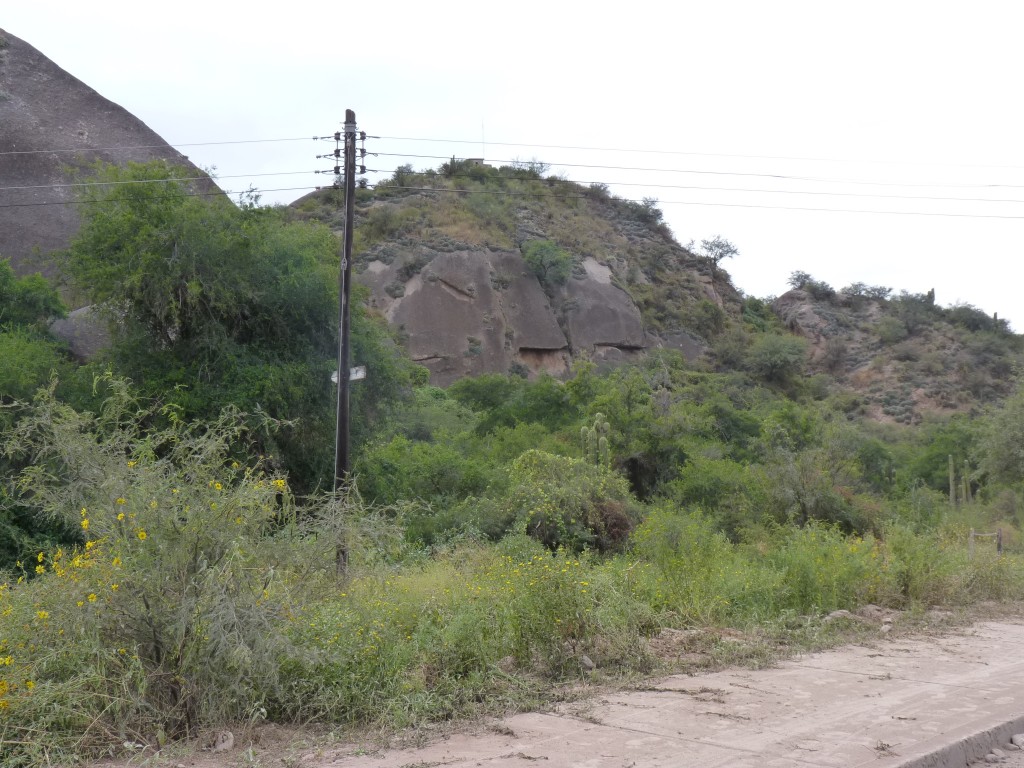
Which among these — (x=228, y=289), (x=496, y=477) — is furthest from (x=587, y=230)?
(x=228, y=289)

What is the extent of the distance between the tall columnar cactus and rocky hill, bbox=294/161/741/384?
911 inches

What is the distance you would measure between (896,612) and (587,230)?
219 feet

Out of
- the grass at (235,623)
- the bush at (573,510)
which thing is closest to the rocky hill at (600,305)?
the bush at (573,510)

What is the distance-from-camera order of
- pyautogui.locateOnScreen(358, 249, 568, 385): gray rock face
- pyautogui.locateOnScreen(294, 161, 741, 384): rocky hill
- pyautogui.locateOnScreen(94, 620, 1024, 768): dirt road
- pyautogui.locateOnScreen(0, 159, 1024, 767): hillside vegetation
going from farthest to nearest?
pyautogui.locateOnScreen(294, 161, 741, 384): rocky hill < pyautogui.locateOnScreen(358, 249, 568, 385): gray rock face < pyautogui.locateOnScreen(0, 159, 1024, 767): hillside vegetation < pyautogui.locateOnScreen(94, 620, 1024, 768): dirt road

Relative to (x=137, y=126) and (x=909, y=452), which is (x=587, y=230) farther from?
(x=137, y=126)

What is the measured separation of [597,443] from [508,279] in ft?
112

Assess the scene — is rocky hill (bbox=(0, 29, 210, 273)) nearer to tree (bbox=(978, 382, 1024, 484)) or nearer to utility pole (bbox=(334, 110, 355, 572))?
utility pole (bbox=(334, 110, 355, 572))

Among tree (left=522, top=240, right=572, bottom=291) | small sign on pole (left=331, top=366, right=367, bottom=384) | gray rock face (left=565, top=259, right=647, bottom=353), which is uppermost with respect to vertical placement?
tree (left=522, top=240, right=572, bottom=291)

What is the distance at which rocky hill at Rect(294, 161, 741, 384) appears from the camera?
56.7 meters

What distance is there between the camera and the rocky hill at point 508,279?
186 ft

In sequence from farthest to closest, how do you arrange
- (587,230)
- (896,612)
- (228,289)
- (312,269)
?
(587,230)
(312,269)
(228,289)
(896,612)

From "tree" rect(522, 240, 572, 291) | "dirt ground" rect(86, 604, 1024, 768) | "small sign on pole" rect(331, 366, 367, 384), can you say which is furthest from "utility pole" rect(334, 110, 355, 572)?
"tree" rect(522, 240, 572, 291)

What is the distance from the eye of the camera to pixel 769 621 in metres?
10.7

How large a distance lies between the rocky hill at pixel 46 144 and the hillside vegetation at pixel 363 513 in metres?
5.95
